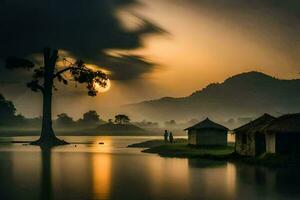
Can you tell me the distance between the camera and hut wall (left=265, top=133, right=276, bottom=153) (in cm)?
5834

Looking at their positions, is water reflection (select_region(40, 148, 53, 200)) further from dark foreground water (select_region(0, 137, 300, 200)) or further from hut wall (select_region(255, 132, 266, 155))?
hut wall (select_region(255, 132, 266, 155))

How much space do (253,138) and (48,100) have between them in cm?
5615

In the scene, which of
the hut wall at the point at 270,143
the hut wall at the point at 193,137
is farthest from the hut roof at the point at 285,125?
the hut wall at the point at 193,137

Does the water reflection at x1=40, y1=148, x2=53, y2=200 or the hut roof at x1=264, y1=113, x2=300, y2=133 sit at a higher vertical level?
the hut roof at x1=264, y1=113, x2=300, y2=133

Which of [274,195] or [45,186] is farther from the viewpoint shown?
[45,186]

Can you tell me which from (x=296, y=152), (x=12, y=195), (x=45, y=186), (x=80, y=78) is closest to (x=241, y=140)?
(x=296, y=152)

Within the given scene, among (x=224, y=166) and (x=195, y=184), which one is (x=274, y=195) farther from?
(x=224, y=166)

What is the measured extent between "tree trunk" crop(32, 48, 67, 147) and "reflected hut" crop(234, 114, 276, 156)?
164 ft

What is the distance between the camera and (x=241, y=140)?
220 ft

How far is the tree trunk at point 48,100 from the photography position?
10919 centimetres

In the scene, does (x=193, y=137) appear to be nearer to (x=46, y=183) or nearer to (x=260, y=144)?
(x=260, y=144)

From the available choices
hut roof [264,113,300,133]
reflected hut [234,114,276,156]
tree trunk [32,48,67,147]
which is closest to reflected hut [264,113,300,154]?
hut roof [264,113,300,133]

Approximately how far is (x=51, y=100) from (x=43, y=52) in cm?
912

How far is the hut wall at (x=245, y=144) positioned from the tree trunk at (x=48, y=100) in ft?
161
